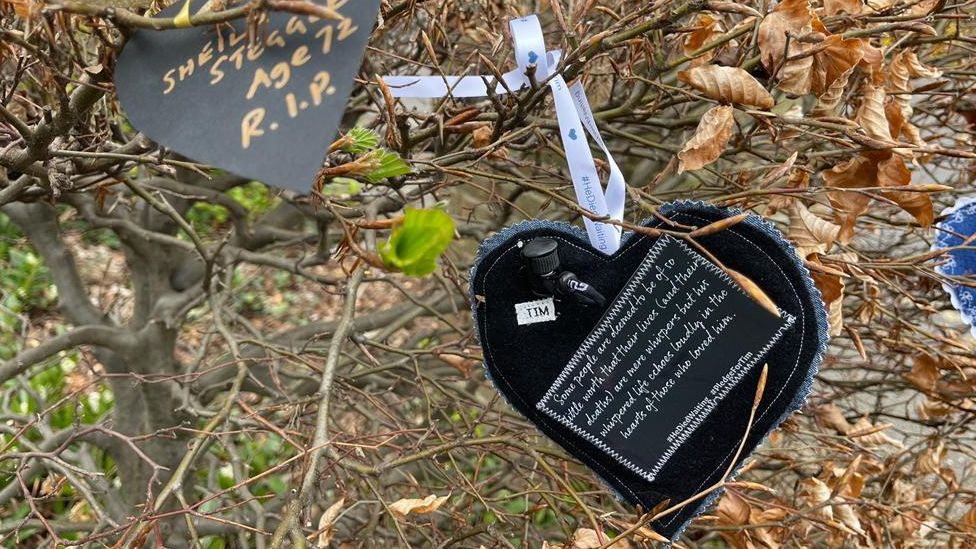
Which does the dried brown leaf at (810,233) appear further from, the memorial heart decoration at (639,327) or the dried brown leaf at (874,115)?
the dried brown leaf at (874,115)

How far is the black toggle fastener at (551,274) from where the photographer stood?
1342mm

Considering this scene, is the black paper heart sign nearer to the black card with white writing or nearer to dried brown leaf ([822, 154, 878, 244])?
the black card with white writing

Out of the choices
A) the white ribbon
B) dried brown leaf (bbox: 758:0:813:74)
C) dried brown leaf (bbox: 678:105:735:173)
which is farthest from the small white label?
dried brown leaf (bbox: 758:0:813:74)

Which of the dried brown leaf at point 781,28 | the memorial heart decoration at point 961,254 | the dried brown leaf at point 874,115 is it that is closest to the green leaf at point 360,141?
the dried brown leaf at point 781,28

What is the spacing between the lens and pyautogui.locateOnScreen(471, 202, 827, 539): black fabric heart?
4.43ft

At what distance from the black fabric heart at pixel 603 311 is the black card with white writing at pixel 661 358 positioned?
21 mm

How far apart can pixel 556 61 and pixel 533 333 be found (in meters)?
0.51

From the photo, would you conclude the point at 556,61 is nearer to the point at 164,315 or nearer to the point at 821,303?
the point at 821,303

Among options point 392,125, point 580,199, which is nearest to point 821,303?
point 580,199

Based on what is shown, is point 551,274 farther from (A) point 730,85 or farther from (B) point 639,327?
(A) point 730,85

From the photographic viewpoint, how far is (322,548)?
1.22 meters

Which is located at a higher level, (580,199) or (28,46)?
(28,46)

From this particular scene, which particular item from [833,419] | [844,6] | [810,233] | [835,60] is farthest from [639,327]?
[833,419]

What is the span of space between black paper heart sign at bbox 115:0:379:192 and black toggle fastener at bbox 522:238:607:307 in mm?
575
